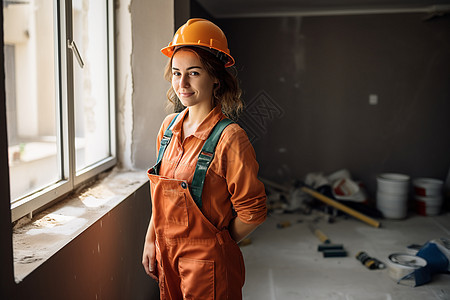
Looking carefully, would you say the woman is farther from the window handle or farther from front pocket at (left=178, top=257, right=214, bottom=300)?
the window handle

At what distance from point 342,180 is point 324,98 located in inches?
45.7

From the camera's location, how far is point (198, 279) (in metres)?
1.36

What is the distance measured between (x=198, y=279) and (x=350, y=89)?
15.4 feet

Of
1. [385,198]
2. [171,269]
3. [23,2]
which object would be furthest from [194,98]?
[385,198]

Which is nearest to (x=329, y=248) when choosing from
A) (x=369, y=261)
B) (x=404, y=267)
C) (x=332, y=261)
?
(x=332, y=261)

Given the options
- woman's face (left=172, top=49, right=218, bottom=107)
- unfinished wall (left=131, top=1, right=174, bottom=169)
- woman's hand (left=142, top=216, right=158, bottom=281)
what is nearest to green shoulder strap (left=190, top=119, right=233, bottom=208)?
woman's face (left=172, top=49, right=218, bottom=107)

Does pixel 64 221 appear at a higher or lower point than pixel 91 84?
lower

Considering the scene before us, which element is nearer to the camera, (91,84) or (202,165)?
(202,165)

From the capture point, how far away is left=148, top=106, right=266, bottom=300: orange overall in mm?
1317

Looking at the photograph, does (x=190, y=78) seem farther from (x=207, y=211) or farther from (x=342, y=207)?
(x=342, y=207)

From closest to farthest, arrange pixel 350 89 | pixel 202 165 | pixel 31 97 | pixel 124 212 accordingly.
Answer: pixel 202 165
pixel 31 97
pixel 124 212
pixel 350 89

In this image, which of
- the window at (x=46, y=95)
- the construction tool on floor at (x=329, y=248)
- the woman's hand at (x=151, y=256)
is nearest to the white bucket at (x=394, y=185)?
the construction tool on floor at (x=329, y=248)

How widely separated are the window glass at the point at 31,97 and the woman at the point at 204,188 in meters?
0.59

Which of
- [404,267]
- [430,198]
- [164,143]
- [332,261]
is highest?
[164,143]
